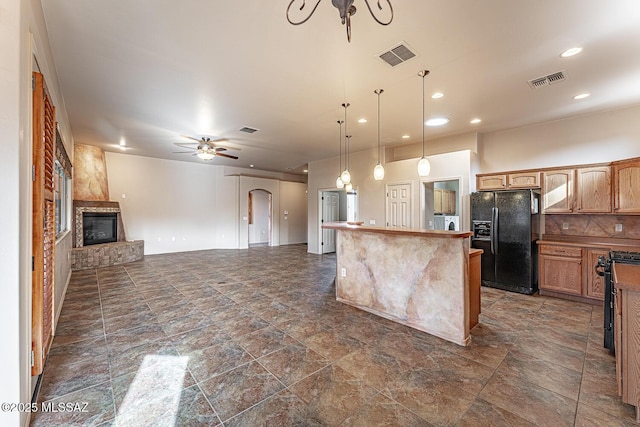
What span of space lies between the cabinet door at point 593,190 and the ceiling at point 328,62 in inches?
41.5

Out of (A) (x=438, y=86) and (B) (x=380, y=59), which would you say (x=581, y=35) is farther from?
(B) (x=380, y=59)

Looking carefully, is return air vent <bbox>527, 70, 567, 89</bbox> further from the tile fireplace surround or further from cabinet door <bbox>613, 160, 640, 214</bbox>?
the tile fireplace surround

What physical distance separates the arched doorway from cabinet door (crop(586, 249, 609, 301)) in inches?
363

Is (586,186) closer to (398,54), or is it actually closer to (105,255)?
(398,54)

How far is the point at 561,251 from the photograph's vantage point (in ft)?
14.1

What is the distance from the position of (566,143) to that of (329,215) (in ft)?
19.7

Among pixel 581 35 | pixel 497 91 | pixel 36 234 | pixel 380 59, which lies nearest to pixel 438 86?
Result: pixel 497 91

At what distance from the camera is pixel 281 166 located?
32.8 ft

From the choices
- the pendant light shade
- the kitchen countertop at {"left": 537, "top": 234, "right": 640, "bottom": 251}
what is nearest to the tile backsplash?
the kitchen countertop at {"left": 537, "top": 234, "right": 640, "bottom": 251}

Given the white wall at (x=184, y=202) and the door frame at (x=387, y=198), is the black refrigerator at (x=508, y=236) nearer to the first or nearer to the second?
the door frame at (x=387, y=198)

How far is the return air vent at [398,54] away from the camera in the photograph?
8.98ft

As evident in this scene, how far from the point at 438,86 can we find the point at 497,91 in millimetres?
897

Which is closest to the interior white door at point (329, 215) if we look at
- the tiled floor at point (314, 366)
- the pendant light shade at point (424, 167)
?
the tiled floor at point (314, 366)

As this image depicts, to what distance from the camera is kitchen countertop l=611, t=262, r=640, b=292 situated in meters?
1.77
